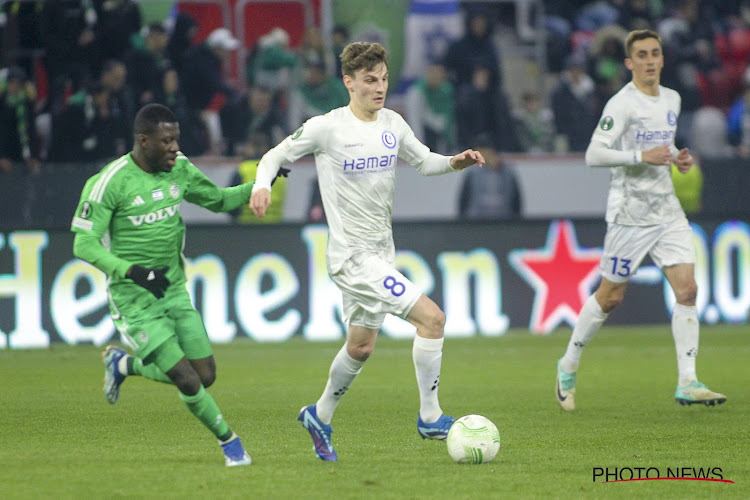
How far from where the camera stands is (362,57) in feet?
22.4

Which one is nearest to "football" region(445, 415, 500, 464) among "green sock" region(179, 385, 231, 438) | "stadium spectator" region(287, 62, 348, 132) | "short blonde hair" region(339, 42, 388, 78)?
"green sock" region(179, 385, 231, 438)

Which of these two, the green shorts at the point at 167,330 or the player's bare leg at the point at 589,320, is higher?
the green shorts at the point at 167,330

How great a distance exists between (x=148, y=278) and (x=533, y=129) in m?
10.5

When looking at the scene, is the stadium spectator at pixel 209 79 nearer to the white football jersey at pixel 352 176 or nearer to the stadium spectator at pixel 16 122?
the stadium spectator at pixel 16 122

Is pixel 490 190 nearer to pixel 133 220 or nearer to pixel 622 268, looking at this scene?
pixel 622 268

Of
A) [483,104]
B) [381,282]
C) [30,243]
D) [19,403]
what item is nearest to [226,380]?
[19,403]

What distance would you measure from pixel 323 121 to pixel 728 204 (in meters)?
9.67

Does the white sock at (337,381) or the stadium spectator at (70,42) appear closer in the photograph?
the white sock at (337,381)

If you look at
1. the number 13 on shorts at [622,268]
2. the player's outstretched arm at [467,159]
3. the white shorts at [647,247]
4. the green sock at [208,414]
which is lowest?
the green sock at [208,414]

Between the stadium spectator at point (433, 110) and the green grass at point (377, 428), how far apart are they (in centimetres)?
383

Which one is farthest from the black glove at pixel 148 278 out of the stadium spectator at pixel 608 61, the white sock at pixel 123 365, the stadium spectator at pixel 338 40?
the stadium spectator at pixel 608 61

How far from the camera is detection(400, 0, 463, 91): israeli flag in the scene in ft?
54.4

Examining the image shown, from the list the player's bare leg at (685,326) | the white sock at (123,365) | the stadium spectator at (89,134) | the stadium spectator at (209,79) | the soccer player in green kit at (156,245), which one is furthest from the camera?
the stadium spectator at (209,79)

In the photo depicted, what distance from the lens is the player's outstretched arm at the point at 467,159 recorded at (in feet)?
22.6
